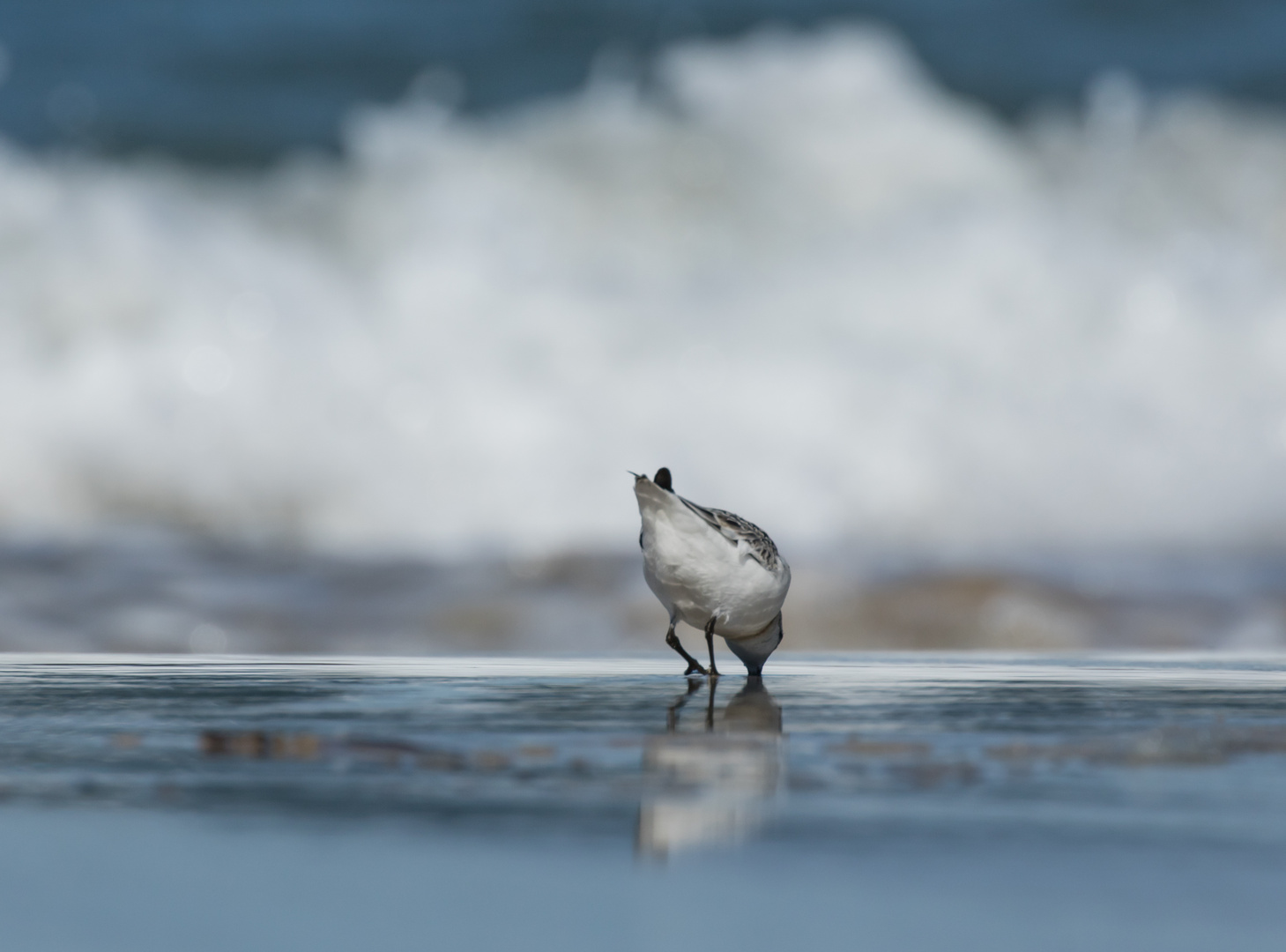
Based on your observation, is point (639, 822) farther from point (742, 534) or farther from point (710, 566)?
point (742, 534)

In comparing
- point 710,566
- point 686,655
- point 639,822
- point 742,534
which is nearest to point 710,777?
point 639,822

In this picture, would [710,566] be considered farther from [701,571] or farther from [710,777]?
[710,777]

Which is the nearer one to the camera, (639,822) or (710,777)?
(639,822)

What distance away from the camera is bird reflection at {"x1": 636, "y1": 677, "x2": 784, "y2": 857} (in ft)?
11.3

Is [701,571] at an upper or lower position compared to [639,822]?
upper

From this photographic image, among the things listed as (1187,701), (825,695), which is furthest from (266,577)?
(1187,701)

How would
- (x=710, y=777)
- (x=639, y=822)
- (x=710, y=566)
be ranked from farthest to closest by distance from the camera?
(x=710, y=566) < (x=710, y=777) < (x=639, y=822)

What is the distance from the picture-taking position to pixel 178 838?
3434 mm

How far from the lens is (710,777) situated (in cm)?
416

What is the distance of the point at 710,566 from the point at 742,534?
21 cm

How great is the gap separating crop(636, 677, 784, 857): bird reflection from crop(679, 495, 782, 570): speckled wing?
1032 mm

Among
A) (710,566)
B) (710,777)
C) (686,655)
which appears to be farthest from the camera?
(686,655)

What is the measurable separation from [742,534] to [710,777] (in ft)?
9.70

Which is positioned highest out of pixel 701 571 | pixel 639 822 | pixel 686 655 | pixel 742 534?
pixel 742 534
